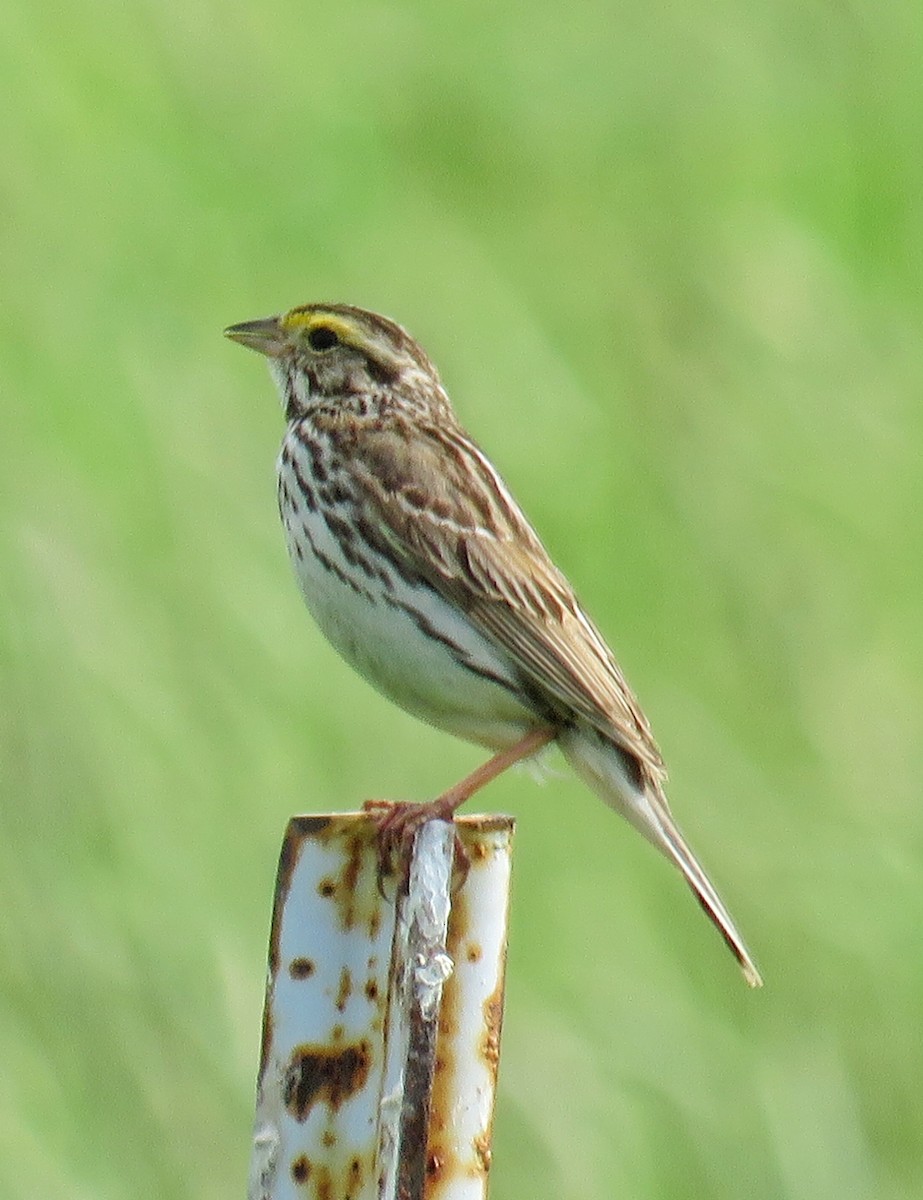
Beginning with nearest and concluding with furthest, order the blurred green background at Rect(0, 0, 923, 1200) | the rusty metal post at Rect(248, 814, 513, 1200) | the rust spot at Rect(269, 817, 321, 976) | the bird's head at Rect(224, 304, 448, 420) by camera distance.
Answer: the rusty metal post at Rect(248, 814, 513, 1200) < the rust spot at Rect(269, 817, 321, 976) < the bird's head at Rect(224, 304, 448, 420) < the blurred green background at Rect(0, 0, 923, 1200)

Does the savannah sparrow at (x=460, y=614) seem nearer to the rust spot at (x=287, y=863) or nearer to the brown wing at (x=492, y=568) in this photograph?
the brown wing at (x=492, y=568)

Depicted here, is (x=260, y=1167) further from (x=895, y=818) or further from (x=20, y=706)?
(x=895, y=818)

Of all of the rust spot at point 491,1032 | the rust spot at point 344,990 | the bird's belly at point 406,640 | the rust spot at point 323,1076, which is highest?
the bird's belly at point 406,640

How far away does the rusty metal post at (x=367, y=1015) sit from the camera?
3203mm

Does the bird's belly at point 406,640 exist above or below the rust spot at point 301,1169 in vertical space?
above

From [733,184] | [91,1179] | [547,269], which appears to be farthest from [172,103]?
[91,1179]

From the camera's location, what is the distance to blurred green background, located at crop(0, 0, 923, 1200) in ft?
22.2

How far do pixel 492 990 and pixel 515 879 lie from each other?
4.17 m

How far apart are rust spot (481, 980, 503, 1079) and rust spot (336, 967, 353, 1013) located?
0.59 ft

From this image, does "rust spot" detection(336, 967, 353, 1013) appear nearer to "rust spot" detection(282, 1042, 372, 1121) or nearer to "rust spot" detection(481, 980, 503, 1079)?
"rust spot" detection(282, 1042, 372, 1121)

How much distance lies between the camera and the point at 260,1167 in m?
3.22

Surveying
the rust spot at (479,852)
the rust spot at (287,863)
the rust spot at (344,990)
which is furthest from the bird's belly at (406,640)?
the rust spot at (344,990)

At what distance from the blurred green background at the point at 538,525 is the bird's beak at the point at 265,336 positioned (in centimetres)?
95

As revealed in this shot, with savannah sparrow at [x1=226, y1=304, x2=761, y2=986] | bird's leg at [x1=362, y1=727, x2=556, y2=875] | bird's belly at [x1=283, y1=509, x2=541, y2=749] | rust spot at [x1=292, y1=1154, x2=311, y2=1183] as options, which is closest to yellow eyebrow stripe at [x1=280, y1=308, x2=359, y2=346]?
savannah sparrow at [x1=226, y1=304, x2=761, y2=986]
